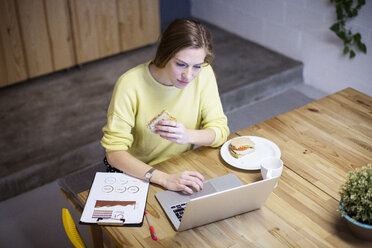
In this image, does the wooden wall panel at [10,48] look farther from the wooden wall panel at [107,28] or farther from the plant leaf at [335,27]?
the plant leaf at [335,27]

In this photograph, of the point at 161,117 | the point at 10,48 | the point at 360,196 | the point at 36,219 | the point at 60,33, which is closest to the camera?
the point at 360,196

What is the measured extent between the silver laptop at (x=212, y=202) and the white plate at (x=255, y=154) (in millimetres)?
138

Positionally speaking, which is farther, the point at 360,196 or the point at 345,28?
the point at 345,28

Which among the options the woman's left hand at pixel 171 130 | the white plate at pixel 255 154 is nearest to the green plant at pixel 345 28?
the white plate at pixel 255 154

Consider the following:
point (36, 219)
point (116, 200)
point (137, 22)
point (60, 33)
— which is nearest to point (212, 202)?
point (116, 200)

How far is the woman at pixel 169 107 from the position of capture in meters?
1.64

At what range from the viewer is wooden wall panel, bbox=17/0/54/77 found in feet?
10.5

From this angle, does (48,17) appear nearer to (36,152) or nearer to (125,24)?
(125,24)

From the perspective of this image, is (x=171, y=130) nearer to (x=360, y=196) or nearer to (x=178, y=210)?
(x=178, y=210)

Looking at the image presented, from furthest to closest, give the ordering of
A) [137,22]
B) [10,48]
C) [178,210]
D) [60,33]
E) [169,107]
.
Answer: [137,22], [60,33], [10,48], [169,107], [178,210]

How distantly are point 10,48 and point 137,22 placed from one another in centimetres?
109

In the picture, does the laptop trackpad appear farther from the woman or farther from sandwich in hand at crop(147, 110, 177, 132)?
sandwich in hand at crop(147, 110, 177, 132)

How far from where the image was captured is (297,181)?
5.35 feet

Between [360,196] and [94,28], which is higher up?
[360,196]
